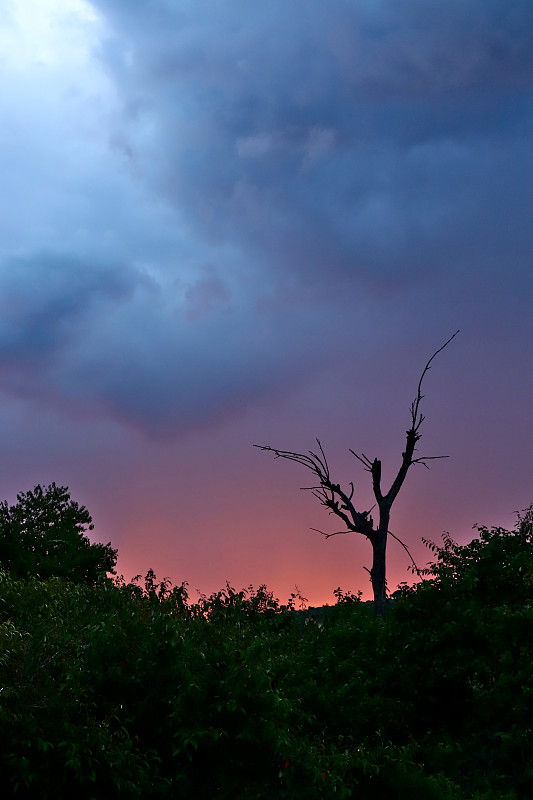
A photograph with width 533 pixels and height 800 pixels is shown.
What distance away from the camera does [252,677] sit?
32.8 feet

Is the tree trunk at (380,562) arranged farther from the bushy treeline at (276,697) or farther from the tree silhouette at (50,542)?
the tree silhouette at (50,542)

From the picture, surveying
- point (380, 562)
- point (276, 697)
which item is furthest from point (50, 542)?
point (276, 697)

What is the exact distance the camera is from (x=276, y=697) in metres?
10.1

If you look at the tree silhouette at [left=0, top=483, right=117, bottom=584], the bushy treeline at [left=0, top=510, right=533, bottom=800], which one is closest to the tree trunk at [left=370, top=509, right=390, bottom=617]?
the bushy treeline at [left=0, top=510, right=533, bottom=800]

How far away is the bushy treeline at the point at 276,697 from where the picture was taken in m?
9.77

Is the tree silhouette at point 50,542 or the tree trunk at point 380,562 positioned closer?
the tree trunk at point 380,562

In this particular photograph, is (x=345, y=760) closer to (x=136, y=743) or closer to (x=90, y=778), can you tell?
(x=136, y=743)

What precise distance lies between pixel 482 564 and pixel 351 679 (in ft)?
14.5

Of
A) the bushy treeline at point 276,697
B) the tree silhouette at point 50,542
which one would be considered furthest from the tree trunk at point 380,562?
the tree silhouette at point 50,542

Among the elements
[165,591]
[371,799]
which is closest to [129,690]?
[371,799]

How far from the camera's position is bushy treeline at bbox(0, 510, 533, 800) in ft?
32.1

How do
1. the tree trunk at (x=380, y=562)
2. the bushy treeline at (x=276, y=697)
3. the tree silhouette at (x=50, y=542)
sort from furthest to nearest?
the tree silhouette at (x=50, y=542)
the tree trunk at (x=380, y=562)
the bushy treeline at (x=276, y=697)

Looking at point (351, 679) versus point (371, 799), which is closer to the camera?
point (371, 799)

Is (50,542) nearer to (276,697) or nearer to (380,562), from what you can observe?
(380,562)
